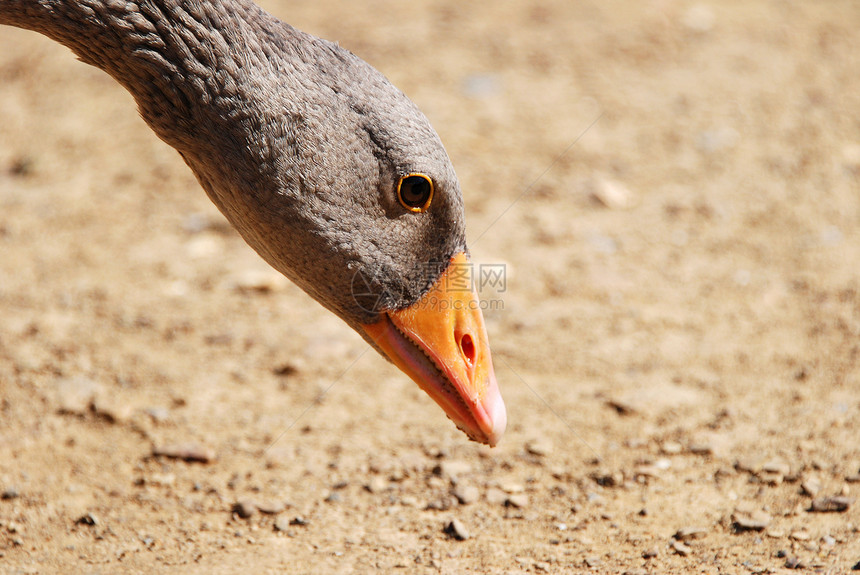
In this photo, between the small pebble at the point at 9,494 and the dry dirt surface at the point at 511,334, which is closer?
the dry dirt surface at the point at 511,334

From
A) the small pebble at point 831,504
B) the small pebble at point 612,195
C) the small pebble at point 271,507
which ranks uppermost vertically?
the small pebble at point 612,195

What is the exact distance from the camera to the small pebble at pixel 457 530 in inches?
140

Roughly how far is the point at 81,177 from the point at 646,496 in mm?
4997

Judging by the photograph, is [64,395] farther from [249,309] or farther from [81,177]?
[81,177]

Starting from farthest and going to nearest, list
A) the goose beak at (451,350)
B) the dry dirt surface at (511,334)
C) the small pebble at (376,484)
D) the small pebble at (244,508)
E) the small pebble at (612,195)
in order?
the small pebble at (612,195), the small pebble at (376,484), the small pebble at (244,508), the dry dirt surface at (511,334), the goose beak at (451,350)

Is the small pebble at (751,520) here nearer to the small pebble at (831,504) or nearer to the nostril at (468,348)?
the small pebble at (831,504)

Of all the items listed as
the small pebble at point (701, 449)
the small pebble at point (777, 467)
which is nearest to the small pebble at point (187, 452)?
the small pebble at point (701, 449)

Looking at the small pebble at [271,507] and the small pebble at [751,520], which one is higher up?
the small pebble at [751,520]

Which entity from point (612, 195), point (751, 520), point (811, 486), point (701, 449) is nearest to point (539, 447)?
point (701, 449)

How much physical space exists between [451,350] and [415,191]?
24.9 inches

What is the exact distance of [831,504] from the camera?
356 centimetres

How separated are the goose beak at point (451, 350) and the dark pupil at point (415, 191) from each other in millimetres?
313

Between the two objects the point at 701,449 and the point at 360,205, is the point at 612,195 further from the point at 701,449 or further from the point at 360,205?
the point at 360,205

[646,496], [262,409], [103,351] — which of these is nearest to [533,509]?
[646,496]
